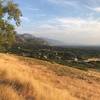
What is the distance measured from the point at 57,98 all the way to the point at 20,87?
1995mm

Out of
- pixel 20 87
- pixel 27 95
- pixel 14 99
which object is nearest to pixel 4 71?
pixel 20 87

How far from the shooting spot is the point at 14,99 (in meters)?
8.70

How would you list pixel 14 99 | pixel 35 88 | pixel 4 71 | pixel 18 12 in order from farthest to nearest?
pixel 18 12 < pixel 4 71 < pixel 35 88 < pixel 14 99

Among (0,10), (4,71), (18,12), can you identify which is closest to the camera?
(4,71)

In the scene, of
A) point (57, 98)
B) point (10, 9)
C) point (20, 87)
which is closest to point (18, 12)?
point (10, 9)

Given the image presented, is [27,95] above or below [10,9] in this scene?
below

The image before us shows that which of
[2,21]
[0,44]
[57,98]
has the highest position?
[2,21]

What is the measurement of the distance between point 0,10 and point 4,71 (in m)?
8.53

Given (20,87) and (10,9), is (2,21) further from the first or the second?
(20,87)

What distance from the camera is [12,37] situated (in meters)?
24.7

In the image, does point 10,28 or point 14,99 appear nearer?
point 14,99

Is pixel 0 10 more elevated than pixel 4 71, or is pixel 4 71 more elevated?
pixel 0 10

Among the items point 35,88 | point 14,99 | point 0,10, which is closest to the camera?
point 14,99

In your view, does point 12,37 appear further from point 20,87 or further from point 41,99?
point 41,99
